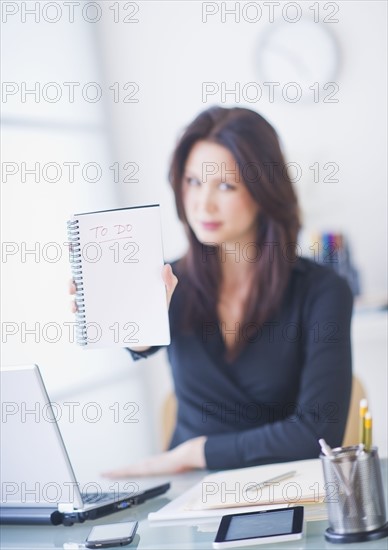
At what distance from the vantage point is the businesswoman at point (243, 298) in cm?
186

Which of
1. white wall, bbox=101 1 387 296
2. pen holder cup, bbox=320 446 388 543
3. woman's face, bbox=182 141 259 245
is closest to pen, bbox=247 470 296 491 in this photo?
pen holder cup, bbox=320 446 388 543

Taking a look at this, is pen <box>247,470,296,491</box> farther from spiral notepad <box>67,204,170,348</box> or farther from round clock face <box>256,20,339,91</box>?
round clock face <box>256,20,339,91</box>

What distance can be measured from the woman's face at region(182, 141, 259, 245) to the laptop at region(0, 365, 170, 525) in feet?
2.48

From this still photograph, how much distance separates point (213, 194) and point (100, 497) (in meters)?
0.82

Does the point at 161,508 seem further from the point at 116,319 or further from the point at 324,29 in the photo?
the point at 324,29

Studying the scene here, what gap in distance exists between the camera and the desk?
105 cm

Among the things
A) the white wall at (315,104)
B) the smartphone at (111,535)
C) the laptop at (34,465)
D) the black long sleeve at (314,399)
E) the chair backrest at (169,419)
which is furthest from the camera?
the white wall at (315,104)

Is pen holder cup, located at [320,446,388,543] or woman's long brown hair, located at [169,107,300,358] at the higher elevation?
woman's long brown hair, located at [169,107,300,358]

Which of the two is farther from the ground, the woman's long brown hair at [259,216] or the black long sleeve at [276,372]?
the woman's long brown hair at [259,216]

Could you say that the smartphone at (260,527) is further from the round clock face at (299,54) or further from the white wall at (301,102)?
the round clock face at (299,54)

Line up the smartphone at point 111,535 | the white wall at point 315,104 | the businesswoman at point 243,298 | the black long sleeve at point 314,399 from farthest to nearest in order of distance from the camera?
the white wall at point 315,104 < the businesswoman at point 243,298 < the black long sleeve at point 314,399 < the smartphone at point 111,535

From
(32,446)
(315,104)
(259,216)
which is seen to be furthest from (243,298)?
(315,104)

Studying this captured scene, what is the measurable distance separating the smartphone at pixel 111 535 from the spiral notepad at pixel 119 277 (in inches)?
11.1

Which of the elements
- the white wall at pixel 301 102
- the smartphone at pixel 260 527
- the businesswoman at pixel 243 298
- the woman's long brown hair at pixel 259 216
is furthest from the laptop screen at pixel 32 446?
the white wall at pixel 301 102
